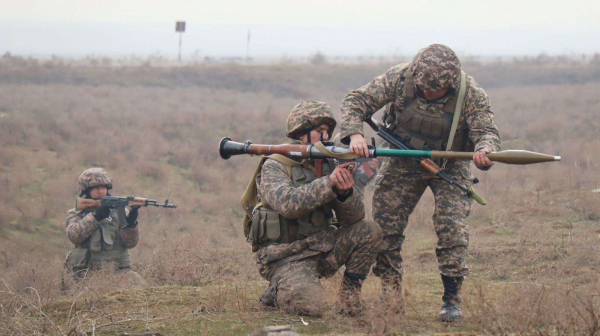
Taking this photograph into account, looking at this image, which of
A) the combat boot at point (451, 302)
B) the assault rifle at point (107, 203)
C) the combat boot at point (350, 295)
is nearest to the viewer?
the combat boot at point (350, 295)

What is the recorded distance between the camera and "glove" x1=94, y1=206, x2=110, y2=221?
8.34 meters

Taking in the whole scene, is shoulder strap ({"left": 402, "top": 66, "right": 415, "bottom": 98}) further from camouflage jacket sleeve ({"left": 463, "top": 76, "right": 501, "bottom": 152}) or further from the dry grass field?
the dry grass field

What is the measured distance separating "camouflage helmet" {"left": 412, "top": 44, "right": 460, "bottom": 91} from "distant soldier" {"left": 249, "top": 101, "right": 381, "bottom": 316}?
71 cm

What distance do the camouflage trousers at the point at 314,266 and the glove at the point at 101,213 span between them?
3733 millimetres

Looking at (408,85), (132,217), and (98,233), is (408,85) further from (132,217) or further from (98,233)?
(98,233)

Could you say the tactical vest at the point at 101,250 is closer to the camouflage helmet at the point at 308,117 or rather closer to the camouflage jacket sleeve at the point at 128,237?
the camouflage jacket sleeve at the point at 128,237

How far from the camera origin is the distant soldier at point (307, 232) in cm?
493

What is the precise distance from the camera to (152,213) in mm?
13180

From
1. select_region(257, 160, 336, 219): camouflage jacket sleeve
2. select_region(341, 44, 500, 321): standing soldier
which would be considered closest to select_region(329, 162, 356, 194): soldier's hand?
select_region(257, 160, 336, 219): camouflage jacket sleeve

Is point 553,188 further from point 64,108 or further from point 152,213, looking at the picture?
point 64,108

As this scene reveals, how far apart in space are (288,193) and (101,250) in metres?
4.36

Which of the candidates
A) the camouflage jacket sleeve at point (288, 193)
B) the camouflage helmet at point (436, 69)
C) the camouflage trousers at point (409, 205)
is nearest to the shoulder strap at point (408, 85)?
the camouflage helmet at point (436, 69)

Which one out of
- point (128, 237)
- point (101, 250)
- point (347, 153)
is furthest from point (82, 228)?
point (347, 153)

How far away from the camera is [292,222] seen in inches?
201
